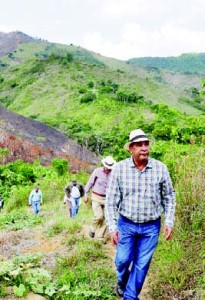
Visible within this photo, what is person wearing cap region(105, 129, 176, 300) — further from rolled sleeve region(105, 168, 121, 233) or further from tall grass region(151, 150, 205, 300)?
tall grass region(151, 150, 205, 300)

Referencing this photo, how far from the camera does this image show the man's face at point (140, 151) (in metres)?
4.23

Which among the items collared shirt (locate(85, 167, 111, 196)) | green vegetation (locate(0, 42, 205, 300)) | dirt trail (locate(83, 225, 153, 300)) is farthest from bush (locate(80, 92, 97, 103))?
collared shirt (locate(85, 167, 111, 196))

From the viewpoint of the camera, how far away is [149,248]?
4.41 meters

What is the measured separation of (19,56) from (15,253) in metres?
142

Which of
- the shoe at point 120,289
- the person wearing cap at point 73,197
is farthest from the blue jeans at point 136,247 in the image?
the person wearing cap at point 73,197

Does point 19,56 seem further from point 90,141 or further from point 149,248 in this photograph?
point 149,248

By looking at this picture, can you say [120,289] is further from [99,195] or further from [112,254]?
[99,195]

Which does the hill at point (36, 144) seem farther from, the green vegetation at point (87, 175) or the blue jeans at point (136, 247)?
the blue jeans at point (136, 247)

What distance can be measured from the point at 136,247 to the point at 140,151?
95 centimetres

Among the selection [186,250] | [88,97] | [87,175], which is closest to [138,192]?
[186,250]

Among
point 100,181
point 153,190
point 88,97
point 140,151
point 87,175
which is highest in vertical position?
point 88,97

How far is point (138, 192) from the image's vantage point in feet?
14.0

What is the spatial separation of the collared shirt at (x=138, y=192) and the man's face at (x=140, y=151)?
8 cm

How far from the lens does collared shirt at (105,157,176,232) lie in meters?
4.27
